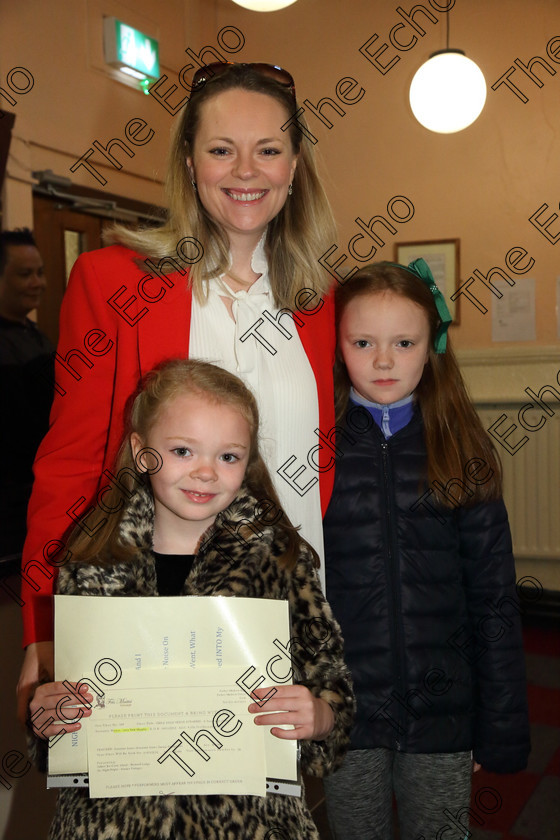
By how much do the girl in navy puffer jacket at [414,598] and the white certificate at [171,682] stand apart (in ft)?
1.23

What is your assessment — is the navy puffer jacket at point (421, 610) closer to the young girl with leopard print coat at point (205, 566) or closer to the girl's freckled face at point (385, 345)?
the girl's freckled face at point (385, 345)

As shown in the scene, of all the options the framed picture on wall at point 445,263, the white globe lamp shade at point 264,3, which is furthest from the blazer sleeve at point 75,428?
the framed picture on wall at point 445,263

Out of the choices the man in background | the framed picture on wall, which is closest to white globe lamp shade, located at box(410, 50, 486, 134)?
the framed picture on wall

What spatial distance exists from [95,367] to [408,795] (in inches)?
36.1

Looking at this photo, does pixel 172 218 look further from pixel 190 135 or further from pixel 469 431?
pixel 469 431

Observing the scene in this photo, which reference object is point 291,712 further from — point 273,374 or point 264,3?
point 264,3

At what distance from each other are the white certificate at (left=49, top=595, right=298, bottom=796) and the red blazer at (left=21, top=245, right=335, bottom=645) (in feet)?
0.98

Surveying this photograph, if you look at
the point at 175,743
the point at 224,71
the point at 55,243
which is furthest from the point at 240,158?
the point at 55,243

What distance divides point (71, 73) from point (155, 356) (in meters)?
2.82

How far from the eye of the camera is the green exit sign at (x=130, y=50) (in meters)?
3.71

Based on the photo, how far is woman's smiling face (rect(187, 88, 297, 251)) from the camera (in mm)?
1307

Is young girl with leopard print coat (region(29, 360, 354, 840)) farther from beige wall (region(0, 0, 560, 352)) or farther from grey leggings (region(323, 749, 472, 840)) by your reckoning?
beige wall (region(0, 0, 560, 352))

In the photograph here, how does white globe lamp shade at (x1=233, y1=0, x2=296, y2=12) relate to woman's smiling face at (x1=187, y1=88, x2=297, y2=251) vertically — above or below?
above

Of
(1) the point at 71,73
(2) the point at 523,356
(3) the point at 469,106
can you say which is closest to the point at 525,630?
(2) the point at 523,356
